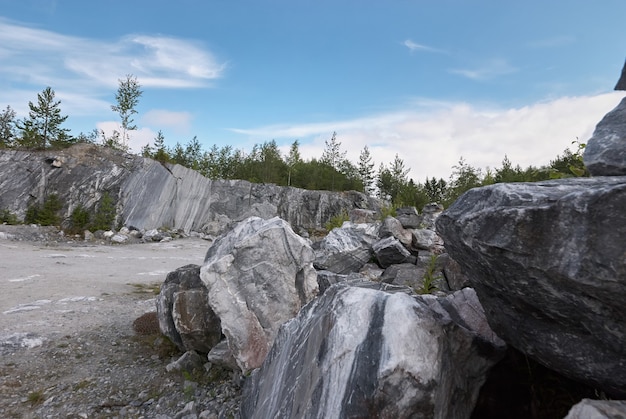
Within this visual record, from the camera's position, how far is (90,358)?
675 cm

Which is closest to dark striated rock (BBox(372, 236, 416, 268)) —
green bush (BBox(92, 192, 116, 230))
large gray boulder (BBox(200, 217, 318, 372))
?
large gray boulder (BBox(200, 217, 318, 372))

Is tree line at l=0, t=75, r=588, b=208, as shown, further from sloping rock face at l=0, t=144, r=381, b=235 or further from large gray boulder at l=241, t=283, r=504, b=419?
large gray boulder at l=241, t=283, r=504, b=419

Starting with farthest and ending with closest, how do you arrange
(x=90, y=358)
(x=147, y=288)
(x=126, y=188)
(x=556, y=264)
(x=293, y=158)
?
(x=293, y=158) < (x=126, y=188) < (x=147, y=288) < (x=90, y=358) < (x=556, y=264)

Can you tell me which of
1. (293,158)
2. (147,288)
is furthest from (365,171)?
(147,288)

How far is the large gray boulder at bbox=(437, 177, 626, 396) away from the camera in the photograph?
6.47ft

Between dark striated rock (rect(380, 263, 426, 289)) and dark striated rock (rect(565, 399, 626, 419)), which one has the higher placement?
dark striated rock (rect(565, 399, 626, 419))

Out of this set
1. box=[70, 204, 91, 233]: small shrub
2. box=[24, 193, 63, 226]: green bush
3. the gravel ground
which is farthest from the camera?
box=[70, 204, 91, 233]: small shrub

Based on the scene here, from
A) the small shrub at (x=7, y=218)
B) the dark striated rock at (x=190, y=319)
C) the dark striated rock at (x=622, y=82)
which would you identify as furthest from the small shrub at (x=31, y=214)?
the dark striated rock at (x=622, y=82)

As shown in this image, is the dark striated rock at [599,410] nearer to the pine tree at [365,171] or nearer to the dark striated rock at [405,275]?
the dark striated rock at [405,275]

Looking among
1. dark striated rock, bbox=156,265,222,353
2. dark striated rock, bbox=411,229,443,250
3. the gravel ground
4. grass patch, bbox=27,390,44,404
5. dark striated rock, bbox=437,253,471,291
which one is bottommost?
grass patch, bbox=27,390,44,404

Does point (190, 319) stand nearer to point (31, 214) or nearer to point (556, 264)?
point (556, 264)

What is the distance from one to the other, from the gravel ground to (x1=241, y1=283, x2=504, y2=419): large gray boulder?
2309mm

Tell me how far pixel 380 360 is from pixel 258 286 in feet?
10.8

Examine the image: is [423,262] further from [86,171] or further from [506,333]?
[86,171]
